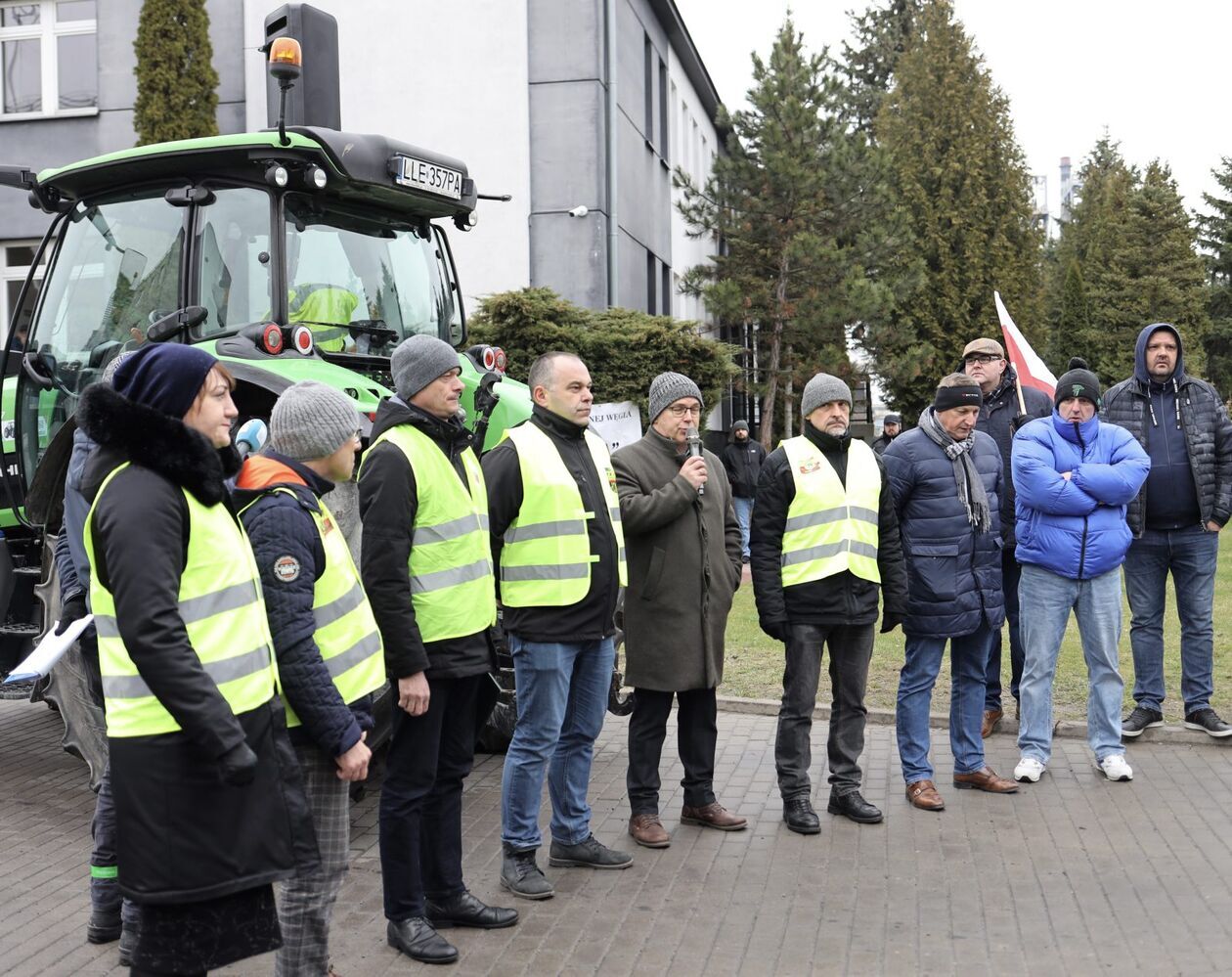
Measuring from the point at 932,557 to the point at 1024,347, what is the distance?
3.29m

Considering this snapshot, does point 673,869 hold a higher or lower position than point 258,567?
lower

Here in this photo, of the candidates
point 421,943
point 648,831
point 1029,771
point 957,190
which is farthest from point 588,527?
point 957,190

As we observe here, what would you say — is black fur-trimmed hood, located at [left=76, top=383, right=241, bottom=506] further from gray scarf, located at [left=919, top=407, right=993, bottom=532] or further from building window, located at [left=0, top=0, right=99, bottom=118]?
building window, located at [left=0, top=0, right=99, bottom=118]

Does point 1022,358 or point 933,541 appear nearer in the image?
point 933,541

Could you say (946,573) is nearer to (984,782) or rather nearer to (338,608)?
(984,782)

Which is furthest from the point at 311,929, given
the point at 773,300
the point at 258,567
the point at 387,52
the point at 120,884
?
the point at 773,300

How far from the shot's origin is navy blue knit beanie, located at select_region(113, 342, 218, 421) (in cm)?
323

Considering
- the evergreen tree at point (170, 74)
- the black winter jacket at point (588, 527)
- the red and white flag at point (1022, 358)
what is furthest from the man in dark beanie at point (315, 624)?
the evergreen tree at point (170, 74)

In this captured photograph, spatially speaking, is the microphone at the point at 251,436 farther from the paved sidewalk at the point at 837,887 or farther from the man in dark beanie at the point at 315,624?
the paved sidewalk at the point at 837,887

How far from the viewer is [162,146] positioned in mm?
6273

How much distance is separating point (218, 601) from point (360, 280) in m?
3.62

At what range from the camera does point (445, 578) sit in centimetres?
443

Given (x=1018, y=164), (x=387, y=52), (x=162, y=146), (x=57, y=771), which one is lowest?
(x=57, y=771)

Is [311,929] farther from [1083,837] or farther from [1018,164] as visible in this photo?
[1018,164]
